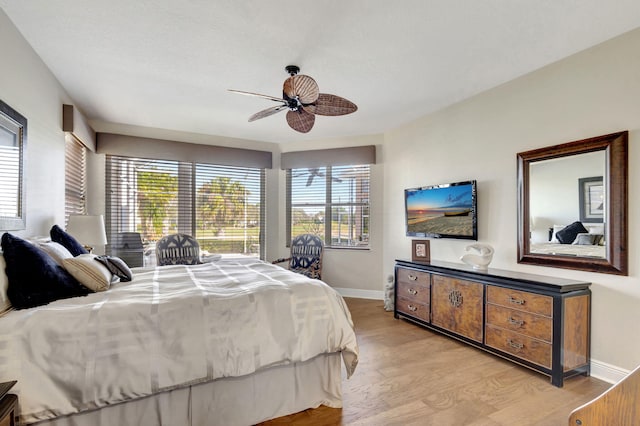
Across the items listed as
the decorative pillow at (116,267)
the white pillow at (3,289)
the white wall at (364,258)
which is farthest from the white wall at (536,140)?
the white pillow at (3,289)

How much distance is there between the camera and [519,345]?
262 cm

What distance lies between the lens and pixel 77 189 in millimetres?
3889

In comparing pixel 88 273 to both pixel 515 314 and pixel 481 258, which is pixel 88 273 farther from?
pixel 481 258

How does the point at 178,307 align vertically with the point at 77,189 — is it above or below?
below

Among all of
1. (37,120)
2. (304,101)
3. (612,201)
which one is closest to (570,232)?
(612,201)

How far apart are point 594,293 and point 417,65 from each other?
7.67 ft

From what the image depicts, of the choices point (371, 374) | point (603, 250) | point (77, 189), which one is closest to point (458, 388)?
point (371, 374)

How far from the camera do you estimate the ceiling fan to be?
2.44 m

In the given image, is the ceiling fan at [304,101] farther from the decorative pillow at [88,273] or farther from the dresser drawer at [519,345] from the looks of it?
the dresser drawer at [519,345]

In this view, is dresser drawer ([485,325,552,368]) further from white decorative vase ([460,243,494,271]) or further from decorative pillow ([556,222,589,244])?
decorative pillow ([556,222,589,244])

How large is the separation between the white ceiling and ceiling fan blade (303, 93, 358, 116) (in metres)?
0.35

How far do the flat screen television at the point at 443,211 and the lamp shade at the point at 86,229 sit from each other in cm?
357

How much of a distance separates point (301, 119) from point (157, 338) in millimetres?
2142

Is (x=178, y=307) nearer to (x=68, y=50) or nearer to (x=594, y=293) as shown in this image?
(x=68, y=50)
